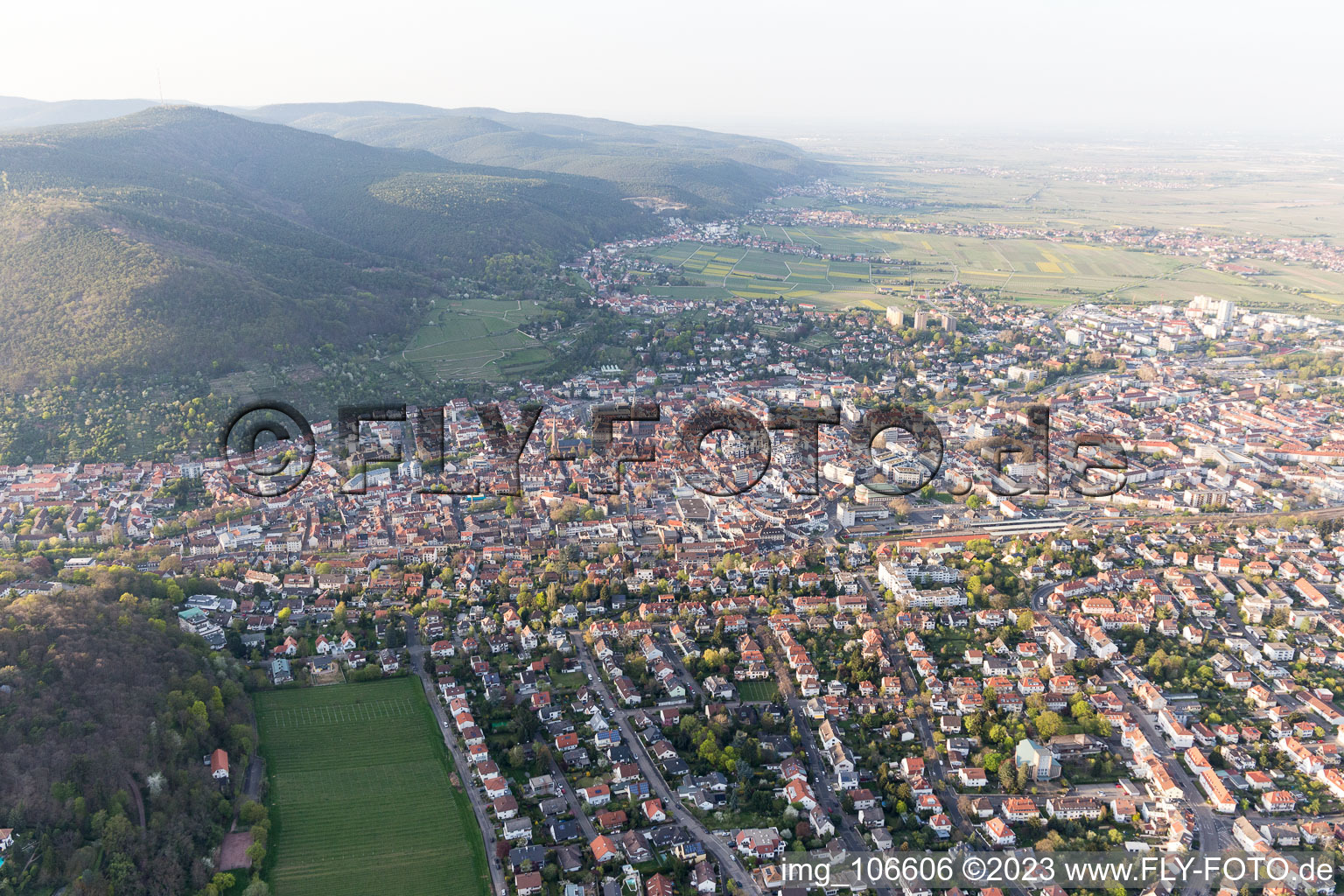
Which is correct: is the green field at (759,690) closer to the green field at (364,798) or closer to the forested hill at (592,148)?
the green field at (364,798)

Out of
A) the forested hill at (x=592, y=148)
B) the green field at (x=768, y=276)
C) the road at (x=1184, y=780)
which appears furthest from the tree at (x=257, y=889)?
the forested hill at (x=592, y=148)

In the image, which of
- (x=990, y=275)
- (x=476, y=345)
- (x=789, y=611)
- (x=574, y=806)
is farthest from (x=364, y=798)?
(x=990, y=275)

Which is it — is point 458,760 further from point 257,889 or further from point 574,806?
point 257,889

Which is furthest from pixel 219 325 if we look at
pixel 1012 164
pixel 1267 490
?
pixel 1012 164

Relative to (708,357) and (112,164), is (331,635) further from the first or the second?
(112,164)

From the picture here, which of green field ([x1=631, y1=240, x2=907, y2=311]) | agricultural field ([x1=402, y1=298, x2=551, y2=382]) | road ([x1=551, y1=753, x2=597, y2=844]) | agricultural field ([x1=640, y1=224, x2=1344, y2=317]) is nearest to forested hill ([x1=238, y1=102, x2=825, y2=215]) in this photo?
green field ([x1=631, y1=240, x2=907, y2=311])

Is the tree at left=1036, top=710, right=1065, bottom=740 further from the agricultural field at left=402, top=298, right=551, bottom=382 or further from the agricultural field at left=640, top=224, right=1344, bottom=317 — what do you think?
the agricultural field at left=640, top=224, right=1344, bottom=317
